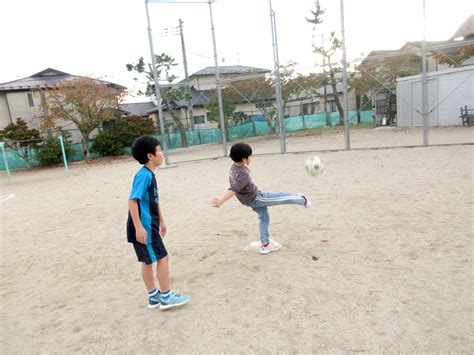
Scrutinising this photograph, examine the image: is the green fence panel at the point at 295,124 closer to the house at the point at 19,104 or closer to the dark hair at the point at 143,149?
the house at the point at 19,104

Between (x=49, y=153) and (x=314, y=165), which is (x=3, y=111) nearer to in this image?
(x=49, y=153)

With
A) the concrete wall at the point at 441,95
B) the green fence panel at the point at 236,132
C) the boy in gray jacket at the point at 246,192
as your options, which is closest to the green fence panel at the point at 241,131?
the green fence panel at the point at 236,132

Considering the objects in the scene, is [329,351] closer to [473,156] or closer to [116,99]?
[473,156]

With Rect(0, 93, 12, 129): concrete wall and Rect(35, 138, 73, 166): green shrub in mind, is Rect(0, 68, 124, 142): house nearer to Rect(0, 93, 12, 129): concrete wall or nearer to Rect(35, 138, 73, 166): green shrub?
Rect(0, 93, 12, 129): concrete wall

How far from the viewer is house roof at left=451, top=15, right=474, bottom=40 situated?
88.0 ft

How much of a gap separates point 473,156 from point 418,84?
1136 centimetres

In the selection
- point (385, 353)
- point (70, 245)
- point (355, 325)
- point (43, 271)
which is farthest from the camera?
point (70, 245)

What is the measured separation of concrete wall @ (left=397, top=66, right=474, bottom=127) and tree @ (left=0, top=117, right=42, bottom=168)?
17.7m

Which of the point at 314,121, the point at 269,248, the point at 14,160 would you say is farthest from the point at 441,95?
the point at 14,160

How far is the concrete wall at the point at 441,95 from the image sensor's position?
1606 cm

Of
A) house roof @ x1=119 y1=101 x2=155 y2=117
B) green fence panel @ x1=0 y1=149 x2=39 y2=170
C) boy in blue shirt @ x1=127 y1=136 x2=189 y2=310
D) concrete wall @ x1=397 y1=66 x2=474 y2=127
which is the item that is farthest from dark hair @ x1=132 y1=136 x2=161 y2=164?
house roof @ x1=119 y1=101 x2=155 y2=117

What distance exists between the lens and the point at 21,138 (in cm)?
1750

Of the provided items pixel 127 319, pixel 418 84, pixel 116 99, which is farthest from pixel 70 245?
pixel 418 84

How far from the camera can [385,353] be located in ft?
6.40
